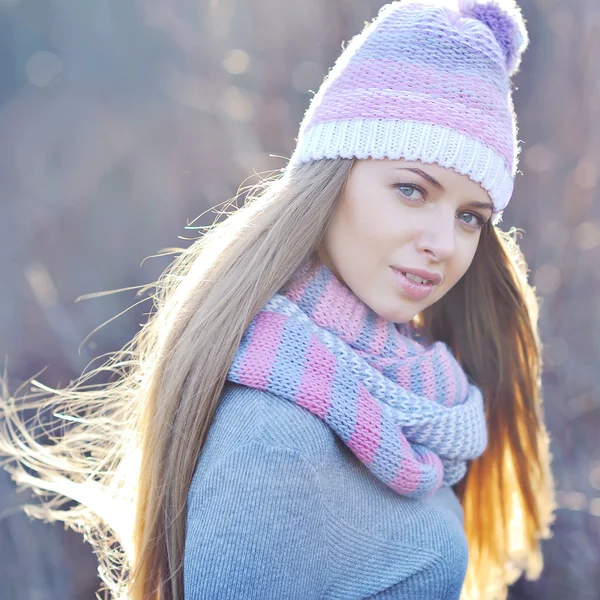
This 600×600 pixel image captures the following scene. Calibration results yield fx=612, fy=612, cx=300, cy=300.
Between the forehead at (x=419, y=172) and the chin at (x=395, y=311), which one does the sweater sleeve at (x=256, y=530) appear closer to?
the chin at (x=395, y=311)

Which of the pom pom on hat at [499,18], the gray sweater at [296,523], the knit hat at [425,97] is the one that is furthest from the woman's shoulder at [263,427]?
the pom pom on hat at [499,18]

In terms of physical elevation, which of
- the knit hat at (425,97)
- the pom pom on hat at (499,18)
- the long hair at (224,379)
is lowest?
the long hair at (224,379)

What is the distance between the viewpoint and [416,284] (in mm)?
1217

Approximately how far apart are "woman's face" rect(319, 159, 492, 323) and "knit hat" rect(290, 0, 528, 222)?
0.03 metres

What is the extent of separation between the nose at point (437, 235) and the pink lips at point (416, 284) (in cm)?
4

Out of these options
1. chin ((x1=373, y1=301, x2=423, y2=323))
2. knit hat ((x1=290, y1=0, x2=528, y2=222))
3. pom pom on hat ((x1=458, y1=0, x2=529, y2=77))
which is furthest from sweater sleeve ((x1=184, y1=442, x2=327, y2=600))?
pom pom on hat ((x1=458, y1=0, x2=529, y2=77))

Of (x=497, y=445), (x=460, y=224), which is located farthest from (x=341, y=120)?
(x=497, y=445)

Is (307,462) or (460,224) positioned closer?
(307,462)

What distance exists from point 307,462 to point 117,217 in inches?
71.0

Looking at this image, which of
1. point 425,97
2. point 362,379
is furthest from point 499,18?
point 362,379

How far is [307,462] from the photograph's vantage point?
99 centimetres

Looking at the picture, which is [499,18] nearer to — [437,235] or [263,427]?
[437,235]

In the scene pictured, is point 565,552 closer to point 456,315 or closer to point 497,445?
point 497,445

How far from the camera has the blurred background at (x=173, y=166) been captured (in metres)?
2.38
